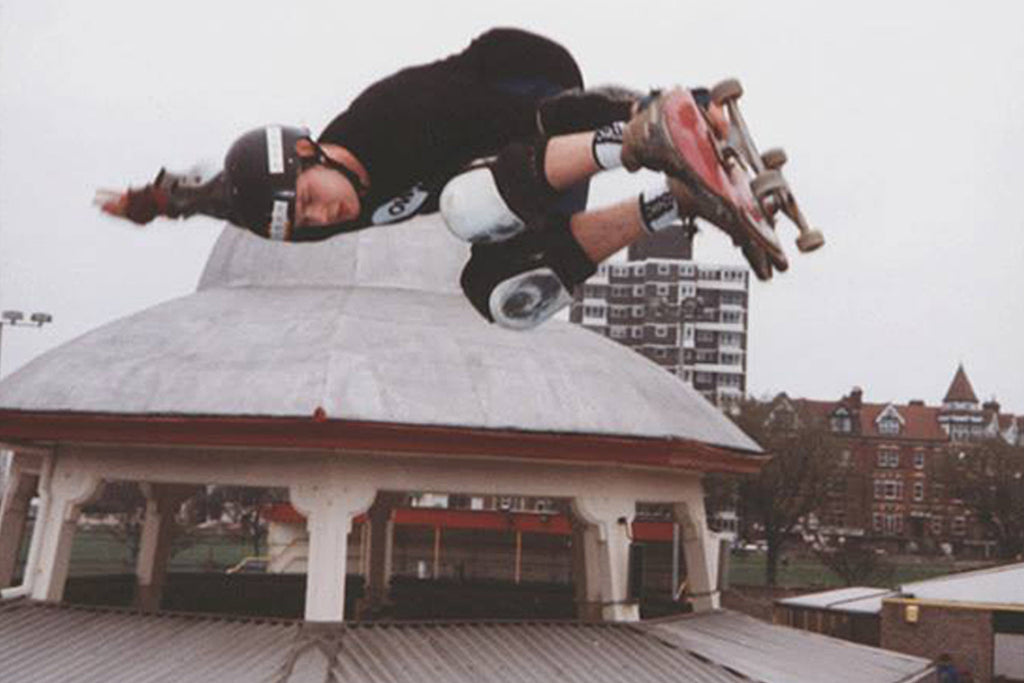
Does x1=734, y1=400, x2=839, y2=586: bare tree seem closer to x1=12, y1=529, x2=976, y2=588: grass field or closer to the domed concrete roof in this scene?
x1=12, y1=529, x2=976, y2=588: grass field

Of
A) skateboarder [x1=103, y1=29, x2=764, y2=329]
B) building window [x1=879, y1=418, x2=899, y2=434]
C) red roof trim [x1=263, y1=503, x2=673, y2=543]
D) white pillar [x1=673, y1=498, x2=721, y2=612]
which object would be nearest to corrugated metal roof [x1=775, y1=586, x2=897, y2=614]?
Result: red roof trim [x1=263, y1=503, x2=673, y2=543]

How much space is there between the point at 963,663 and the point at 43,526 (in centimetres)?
2567

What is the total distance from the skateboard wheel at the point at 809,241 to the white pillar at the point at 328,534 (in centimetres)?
1548

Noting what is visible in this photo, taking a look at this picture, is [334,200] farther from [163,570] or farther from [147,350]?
[163,570]

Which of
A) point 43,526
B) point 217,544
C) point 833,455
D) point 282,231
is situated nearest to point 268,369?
point 43,526

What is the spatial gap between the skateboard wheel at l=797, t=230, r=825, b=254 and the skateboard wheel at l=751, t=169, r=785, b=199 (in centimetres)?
17

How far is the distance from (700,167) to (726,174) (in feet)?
0.40

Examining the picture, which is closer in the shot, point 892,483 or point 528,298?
point 528,298

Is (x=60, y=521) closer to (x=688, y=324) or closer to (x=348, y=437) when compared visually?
(x=348, y=437)

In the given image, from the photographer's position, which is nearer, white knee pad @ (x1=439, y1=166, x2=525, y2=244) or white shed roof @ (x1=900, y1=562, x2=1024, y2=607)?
white knee pad @ (x1=439, y1=166, x2=525, y2=244)

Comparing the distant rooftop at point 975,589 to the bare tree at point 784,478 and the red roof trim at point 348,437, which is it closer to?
the red roof trim at point 348,437

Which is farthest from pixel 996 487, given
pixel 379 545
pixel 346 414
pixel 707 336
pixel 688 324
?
pixel 346 414

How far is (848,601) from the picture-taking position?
130 ft

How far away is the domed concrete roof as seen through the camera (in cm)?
1869
